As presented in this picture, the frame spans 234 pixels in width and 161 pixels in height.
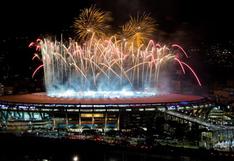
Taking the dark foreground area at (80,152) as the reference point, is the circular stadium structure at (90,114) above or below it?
above

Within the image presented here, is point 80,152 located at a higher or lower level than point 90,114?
lower

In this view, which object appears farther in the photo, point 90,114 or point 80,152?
point 90,114

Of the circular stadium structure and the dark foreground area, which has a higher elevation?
the circular stadium structure

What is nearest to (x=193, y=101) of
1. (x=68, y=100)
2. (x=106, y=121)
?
(x=106, y=121)

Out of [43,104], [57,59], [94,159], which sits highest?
[57,59]

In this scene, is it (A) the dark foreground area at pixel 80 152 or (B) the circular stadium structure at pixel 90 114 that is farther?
(B) the circular stadium structure at pixel 90 114

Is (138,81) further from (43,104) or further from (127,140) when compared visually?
(127,140)

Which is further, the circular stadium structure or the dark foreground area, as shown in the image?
the circular stadium structure

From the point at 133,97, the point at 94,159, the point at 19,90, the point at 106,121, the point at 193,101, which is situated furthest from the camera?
the point at 19,90
